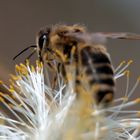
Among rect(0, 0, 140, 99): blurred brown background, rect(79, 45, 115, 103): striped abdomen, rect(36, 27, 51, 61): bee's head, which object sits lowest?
rect(79, 45, 115, 103): striped abdomen

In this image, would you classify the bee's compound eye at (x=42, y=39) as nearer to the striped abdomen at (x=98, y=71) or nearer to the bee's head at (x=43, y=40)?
the bee's head at (x=43, y=40)

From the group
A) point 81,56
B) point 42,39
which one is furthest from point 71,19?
point 81,56

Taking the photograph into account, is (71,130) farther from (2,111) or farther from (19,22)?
(19,22)

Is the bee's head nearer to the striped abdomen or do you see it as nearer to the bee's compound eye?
the bee's compound eye

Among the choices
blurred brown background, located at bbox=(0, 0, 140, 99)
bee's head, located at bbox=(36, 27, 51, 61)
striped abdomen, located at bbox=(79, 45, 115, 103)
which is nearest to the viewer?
striped abdomen, located at bbox=(79, 45, 115, 103)

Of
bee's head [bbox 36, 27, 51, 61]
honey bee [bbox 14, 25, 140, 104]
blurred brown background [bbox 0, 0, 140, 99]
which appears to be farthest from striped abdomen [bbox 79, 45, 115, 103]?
blurred brown background [bbox 0, 0, 140, 99]

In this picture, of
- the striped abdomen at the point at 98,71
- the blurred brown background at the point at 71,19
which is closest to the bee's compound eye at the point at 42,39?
the striped abdomen at the point at 98,71

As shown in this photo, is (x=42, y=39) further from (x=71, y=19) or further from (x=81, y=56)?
(x=71, y=19)

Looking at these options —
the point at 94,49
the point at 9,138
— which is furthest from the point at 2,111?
the point at 94,49
